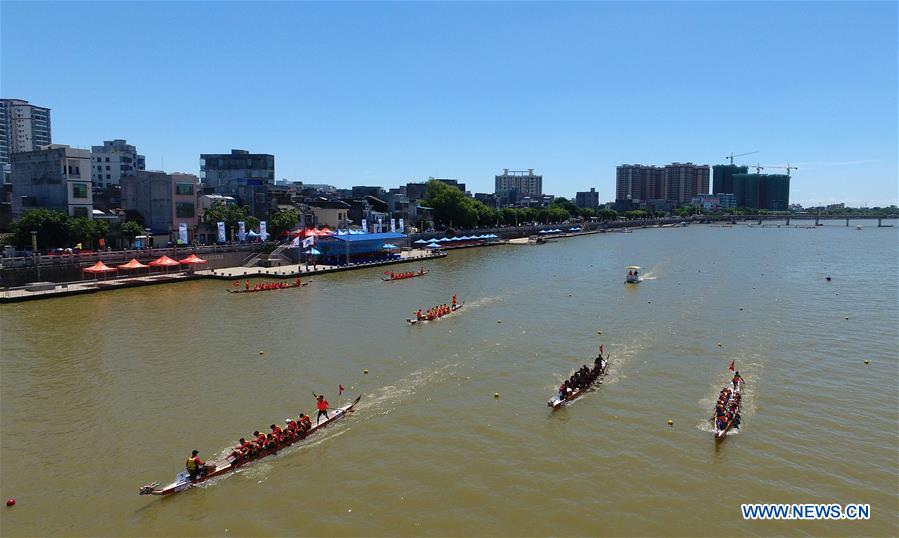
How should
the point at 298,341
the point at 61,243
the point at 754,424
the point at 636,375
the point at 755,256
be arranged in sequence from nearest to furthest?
the point at 754,424 → the point at 636,375 → the point at 298,341 → the point at 61,243 → the point at 755,256

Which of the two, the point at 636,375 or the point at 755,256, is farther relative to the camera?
the point at 755,256

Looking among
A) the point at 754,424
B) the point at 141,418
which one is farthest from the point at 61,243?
the point at 754,424

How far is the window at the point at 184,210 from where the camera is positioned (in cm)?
7925

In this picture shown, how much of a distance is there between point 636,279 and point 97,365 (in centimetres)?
5425

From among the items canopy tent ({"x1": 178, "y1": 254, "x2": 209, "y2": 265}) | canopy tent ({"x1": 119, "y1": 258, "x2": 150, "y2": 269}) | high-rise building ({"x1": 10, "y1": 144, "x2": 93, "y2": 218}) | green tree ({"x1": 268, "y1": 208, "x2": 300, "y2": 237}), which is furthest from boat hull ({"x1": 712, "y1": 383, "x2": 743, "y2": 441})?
green tree ({"x1": 268, "y1": 208, "x2": 300, "y2": 237})

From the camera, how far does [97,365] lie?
109 feet

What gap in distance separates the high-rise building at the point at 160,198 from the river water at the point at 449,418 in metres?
29.0

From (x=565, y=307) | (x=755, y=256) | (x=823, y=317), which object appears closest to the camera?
(x=823, y=317)

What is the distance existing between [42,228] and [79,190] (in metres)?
9.80

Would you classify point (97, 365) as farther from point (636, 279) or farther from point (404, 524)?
point (636, 279)

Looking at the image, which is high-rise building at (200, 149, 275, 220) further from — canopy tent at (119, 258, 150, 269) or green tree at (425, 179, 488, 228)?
canopy tent at (119, 258, 150, 269)

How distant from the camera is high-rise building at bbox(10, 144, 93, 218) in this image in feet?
223

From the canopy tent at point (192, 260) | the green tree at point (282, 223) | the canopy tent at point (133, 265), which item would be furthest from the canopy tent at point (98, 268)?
the green tree at point (282, 223)

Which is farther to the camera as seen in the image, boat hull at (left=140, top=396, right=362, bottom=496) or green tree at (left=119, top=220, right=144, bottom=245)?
green tree at (left=119, top=220, right=144, bottom=245)
